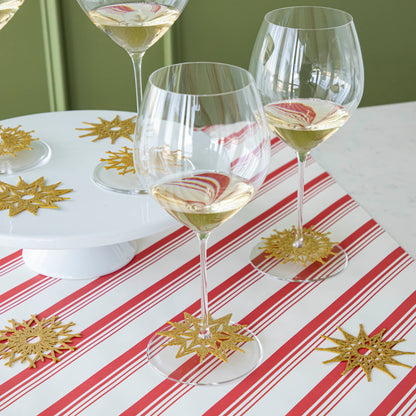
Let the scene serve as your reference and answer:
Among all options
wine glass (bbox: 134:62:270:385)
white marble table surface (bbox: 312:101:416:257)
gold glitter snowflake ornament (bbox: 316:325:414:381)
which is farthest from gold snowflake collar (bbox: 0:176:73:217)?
white marble table surface (bbox: 312:101:416:257)

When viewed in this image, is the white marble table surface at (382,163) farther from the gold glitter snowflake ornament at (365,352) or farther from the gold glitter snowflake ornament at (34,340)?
the gold glitter snowflake ornament at (34,340)

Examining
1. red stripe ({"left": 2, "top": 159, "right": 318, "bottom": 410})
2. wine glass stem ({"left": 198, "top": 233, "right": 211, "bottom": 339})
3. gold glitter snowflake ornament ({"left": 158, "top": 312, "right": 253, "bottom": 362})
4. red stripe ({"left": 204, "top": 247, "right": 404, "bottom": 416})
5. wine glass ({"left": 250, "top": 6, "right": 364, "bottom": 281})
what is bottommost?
red stripe ({"left": 2, "top": 159, "right": 318, "bottom": 410})

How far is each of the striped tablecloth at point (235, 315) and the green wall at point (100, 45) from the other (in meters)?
1.26

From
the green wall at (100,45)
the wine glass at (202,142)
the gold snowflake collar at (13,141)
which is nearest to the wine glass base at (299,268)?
the wine glass at (202,142)

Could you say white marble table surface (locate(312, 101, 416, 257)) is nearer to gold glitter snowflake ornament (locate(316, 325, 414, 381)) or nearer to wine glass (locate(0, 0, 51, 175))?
gold glitter snowflake ornament (locate(316, 325, 414, 381))

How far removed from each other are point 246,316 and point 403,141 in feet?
2.32

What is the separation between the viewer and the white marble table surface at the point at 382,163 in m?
1.16

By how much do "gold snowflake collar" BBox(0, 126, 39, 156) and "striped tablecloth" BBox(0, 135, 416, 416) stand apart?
13 centimetres

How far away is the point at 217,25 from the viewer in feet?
7.11

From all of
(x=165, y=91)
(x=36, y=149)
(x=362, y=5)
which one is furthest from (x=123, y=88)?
(x=165, y=91)

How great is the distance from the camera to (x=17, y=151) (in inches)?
36.3

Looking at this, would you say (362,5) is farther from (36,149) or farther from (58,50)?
(36,149)

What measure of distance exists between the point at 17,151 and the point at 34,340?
0.98ft

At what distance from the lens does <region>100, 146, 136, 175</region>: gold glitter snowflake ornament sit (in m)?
0.88
